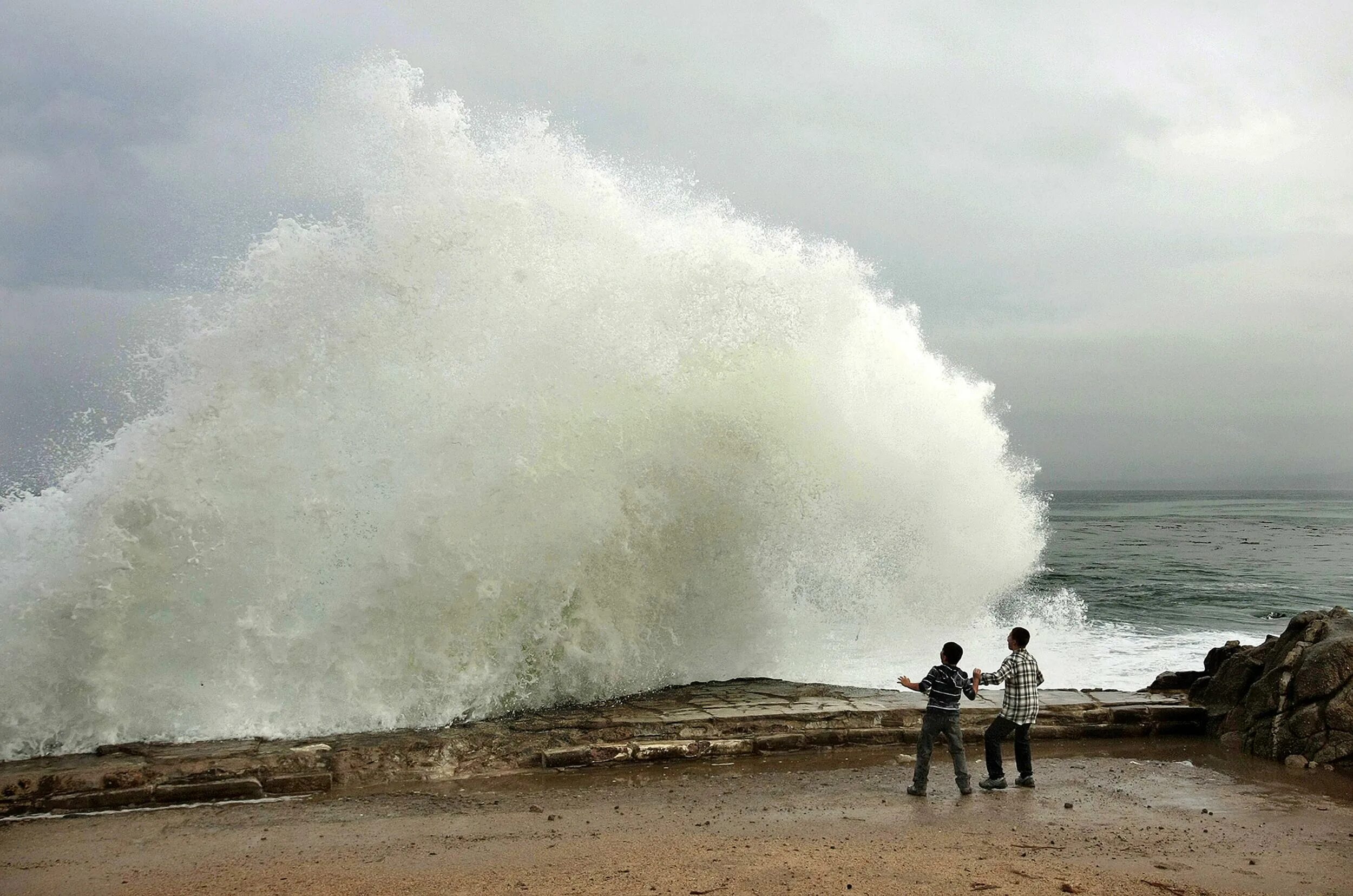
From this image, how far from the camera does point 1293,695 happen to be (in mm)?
7496

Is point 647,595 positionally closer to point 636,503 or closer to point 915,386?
point 636,503

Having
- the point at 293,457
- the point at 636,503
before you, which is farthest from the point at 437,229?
the point at 636,503

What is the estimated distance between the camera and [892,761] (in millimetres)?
7168

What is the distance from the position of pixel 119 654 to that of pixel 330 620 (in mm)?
1679

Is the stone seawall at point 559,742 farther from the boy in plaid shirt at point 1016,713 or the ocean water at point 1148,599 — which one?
the ocean water at point 1148,599

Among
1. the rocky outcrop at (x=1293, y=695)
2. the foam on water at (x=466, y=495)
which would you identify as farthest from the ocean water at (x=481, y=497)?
the rocky outcrop at (x=1293, y=695)

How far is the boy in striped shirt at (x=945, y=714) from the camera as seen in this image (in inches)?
246

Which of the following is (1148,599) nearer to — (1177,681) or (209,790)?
(1177,681)

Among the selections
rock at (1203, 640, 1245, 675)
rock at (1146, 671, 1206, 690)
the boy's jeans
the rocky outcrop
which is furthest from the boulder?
the boy's jeans

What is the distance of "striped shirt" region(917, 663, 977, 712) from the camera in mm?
6273

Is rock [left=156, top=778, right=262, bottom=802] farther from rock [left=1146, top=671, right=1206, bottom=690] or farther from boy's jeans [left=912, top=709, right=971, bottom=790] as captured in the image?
rock [left=1146, top=671, right=1206, bottom=690]

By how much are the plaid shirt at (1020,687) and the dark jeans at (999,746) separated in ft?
0.19

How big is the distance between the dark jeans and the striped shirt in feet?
1.68

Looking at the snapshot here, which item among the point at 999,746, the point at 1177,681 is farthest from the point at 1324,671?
the point at 999,746
